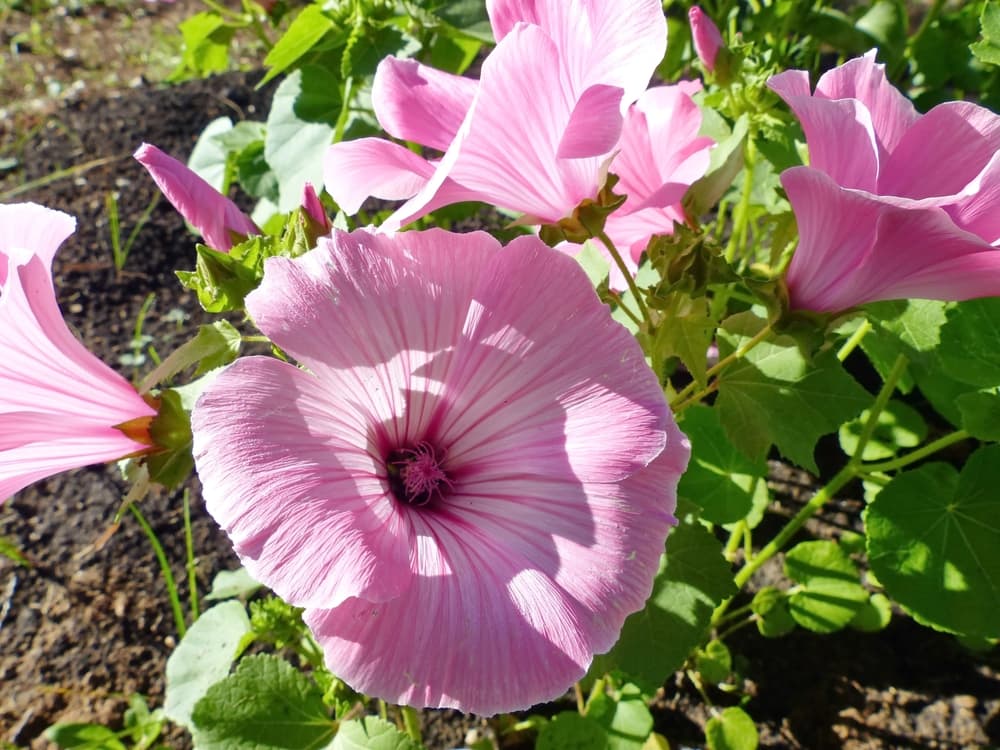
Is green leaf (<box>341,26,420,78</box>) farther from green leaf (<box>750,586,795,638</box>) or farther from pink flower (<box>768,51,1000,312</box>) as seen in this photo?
green leaf (<box>750,586,795,638</box>)

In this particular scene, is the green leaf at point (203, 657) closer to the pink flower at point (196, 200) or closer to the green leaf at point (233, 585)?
the green leaf at point (233, 585)

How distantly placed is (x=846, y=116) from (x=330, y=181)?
1.61 feet

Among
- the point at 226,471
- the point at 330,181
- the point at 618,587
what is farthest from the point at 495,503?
the point at 330,181

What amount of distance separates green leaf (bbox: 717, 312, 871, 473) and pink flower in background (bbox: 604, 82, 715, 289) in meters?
0.22

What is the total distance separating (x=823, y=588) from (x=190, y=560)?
145cm

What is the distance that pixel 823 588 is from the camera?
164 cm

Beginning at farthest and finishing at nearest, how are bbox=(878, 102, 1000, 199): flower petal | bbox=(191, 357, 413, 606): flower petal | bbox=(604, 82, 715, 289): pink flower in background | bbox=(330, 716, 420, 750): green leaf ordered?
bbox=(330, 716, 420, 750): green leaf
bbox=(604, 82, 715, 289): pink flower in background
bbox=(878, 102, 1000, 199): flower petal
bbox=(191, 357, 413, 606): flower petal

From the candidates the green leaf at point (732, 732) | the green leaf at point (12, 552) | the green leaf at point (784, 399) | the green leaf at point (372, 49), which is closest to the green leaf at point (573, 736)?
the green leaf at point (732, 732)

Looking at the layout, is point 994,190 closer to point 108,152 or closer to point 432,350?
point 432,350

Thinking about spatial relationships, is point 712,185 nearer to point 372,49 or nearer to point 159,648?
point 372,49

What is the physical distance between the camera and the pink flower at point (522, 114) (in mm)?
696

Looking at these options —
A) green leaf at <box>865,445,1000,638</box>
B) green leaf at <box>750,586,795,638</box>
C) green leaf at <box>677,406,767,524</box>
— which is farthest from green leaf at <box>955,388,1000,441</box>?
green leaf at <box>750,586,795,638</box>

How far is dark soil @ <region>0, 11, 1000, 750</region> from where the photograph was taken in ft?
5.69

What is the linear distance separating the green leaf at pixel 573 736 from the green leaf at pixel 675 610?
14.1 inches
